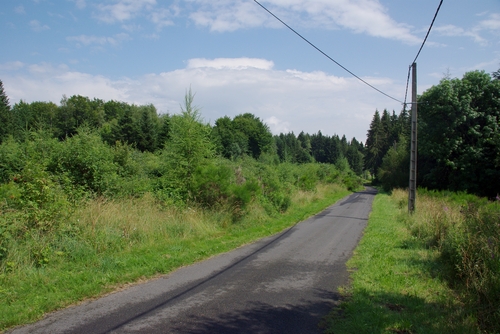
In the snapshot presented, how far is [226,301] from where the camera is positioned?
5.98m

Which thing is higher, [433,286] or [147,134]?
[147,134]

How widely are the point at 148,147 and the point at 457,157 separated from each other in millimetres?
36407

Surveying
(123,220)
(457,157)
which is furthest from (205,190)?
(457,157)

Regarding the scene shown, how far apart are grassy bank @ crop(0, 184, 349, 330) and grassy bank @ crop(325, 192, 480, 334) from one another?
3.97 m

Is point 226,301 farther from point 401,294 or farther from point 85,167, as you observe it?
point 85,167

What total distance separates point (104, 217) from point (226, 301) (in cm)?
505

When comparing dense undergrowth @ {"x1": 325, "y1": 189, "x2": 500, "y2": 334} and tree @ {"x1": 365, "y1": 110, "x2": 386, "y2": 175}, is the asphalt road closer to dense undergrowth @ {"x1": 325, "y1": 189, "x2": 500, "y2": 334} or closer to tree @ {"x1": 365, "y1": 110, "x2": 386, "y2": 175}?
dense undergrowth @ {"x1": 325, "y1": 189, "x2": 500, "y2": 334}

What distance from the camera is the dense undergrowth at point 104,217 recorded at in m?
6.64

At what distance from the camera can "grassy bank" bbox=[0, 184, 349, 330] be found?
593 centimetres

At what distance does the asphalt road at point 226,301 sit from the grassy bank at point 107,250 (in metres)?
0.42

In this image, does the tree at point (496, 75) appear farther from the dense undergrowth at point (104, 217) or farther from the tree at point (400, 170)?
the dense undergrowth at point (104, 217)

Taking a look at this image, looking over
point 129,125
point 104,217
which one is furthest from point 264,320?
point 129,125

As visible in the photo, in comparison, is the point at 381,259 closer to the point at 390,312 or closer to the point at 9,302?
the point at 390,312

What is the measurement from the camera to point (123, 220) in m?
9.91
